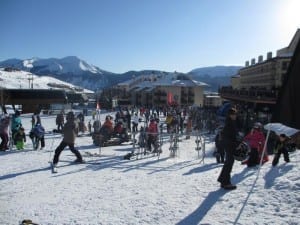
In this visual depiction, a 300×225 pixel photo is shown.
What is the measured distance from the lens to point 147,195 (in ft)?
23.8

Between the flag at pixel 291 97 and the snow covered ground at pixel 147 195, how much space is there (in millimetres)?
3995

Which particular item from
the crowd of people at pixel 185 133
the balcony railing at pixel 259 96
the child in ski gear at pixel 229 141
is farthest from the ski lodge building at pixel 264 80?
the child in ski gear at pixel 229 141

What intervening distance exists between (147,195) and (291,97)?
844 centimetres

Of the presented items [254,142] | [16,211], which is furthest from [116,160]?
[16,211]

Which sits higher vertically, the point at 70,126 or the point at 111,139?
the point at 70,126

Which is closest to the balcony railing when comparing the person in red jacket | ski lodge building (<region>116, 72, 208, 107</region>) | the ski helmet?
the person in red jacket

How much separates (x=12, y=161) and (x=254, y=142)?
7.56 meters

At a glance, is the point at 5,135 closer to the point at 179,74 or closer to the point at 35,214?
the point at 35,214

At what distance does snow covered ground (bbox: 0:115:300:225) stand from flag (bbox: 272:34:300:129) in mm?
3995

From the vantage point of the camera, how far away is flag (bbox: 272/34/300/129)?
42.0 ft

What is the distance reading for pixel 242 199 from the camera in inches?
258

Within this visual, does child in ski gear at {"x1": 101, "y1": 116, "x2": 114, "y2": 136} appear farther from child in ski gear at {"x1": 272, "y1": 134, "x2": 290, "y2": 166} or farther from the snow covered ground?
child in ski gear at {"x1": 272, "y1": 134, "x2": 290, "y2": 166}

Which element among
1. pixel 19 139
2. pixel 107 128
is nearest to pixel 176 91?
pixel 107 128

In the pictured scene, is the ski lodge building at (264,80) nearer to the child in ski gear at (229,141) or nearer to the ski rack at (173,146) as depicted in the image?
the ski rack at (173,146)
